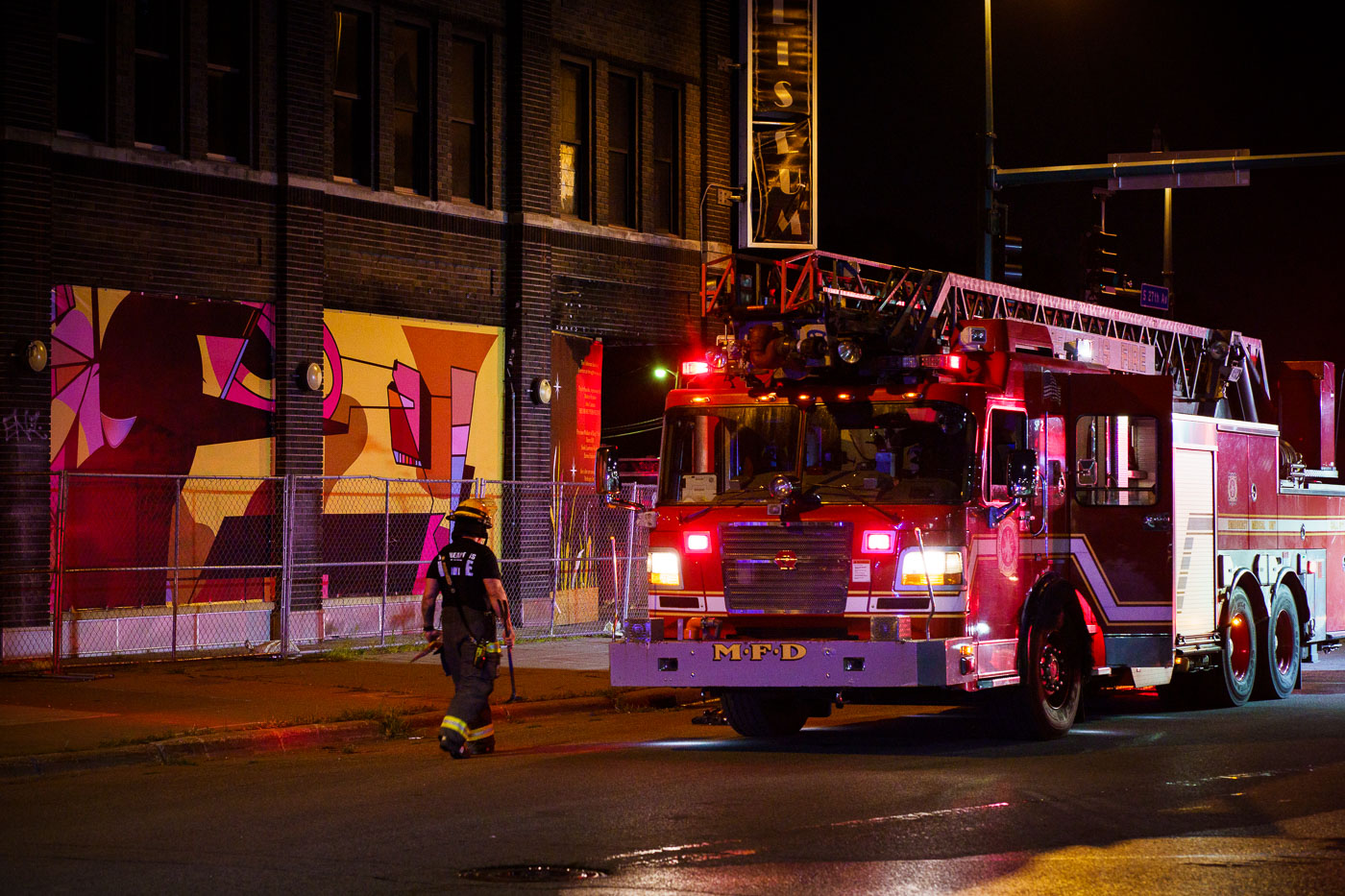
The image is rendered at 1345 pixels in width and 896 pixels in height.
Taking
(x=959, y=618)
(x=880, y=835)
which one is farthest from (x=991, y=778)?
(x=880, y=835)

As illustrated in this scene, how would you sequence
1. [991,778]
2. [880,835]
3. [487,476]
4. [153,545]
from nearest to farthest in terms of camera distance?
[880,835] → [991,778] → [153,545] → [487,476]

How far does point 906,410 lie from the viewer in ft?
38.8

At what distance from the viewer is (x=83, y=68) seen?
17891 mm

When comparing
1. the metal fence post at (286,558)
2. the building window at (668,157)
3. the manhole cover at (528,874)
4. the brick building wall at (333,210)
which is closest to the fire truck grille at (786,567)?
the manhole cover at (528,874)

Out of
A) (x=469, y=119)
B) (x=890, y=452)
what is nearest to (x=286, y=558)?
(x=469, y=119)

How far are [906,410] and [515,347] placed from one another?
1085 centimetres

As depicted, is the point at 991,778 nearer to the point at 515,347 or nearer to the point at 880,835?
the point at 880,835

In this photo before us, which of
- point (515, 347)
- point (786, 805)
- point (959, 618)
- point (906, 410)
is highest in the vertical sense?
point (515, 347)

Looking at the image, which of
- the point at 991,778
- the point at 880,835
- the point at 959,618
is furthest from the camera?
the point at 959,618

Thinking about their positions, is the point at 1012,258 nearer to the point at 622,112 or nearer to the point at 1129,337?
the point at 1129,337

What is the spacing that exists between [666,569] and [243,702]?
415 centimetres

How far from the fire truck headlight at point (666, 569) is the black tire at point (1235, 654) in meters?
5.30

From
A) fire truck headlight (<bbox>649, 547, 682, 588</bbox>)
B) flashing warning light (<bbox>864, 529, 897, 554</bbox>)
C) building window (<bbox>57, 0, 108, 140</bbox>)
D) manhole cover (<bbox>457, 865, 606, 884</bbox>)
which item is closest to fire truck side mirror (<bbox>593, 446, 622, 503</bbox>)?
fire truck headlight (<bbox>649, 547, 682, 588</bbox>)

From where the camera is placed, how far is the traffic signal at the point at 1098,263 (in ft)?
75.3
